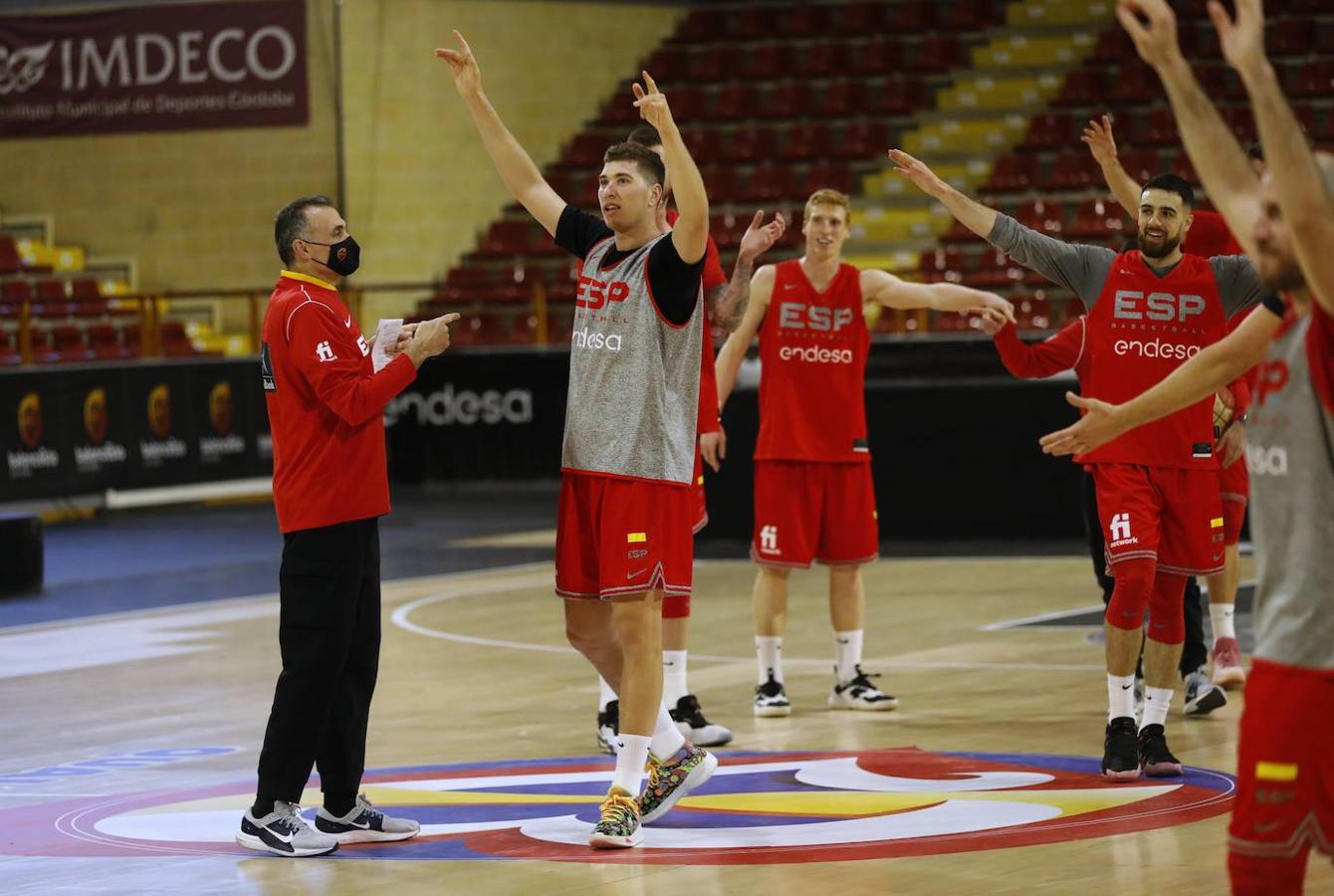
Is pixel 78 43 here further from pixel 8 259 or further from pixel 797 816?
pixel 797 816

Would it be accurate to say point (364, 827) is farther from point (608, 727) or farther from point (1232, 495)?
point (1232, 495)

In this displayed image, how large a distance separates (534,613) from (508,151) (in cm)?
571

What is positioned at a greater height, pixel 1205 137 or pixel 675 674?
pixel 1205 137

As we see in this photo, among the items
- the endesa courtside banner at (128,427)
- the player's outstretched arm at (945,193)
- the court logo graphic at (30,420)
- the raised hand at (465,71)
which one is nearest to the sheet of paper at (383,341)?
the raised hand at (465,71)

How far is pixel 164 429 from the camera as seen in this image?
19.2 meters

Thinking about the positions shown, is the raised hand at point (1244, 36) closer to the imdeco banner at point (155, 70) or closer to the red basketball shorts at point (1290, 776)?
the red basketball shorts at point (1290, 776)

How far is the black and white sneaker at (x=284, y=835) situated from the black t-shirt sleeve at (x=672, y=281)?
1906 millimetres

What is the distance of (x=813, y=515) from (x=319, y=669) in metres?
3.16

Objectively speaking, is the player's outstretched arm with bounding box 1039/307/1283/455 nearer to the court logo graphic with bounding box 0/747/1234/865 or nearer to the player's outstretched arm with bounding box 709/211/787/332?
the court logo graphic with bounding box 0/747/1234/865

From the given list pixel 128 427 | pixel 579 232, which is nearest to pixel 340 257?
pixel 579 232

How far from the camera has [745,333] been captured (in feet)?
28.8

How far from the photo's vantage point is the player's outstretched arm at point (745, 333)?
8617mm

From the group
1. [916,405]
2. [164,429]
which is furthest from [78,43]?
[916,405]

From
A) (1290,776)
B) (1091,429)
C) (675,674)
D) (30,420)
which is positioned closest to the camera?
(1290,776)
